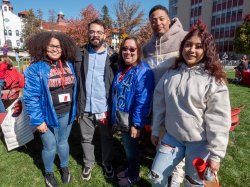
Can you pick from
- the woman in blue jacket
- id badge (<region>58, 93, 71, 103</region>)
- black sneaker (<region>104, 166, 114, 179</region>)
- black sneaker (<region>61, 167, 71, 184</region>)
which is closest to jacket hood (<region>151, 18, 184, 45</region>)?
the woman in blue jacket

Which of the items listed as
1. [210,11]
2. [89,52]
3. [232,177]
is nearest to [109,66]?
[89,52]

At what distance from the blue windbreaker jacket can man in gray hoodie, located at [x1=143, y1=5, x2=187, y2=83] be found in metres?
0.20

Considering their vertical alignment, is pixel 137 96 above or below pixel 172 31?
below

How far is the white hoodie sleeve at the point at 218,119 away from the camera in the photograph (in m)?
1.98

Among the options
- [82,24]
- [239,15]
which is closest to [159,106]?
[82,24]

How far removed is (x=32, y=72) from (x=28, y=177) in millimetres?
1778

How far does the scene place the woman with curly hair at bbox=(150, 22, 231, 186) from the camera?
201 centimetres

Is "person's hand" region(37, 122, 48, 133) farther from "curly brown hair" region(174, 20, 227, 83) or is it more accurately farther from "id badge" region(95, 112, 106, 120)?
"curly brown hair" region(174, 20, 227, 83)

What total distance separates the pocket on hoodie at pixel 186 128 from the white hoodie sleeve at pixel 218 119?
98 millimetres

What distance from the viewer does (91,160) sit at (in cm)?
344

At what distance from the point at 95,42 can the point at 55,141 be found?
1.42 m

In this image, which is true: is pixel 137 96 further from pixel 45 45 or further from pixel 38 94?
pixel 45 45

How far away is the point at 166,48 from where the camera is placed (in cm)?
280

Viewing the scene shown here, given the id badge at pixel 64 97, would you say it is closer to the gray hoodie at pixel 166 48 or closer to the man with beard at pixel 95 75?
the man with beard at pixel 95 75
